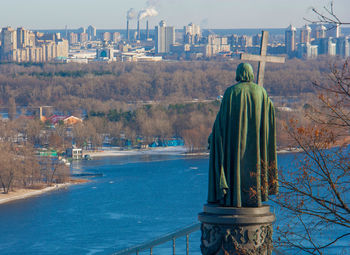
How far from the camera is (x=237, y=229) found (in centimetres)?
374

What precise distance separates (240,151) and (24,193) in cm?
1902

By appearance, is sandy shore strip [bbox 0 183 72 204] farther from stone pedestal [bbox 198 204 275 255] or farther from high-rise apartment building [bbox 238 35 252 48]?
high-rise apartment building [bbox 238 35 252 48]

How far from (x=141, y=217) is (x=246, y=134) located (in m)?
14.0

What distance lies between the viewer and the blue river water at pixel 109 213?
49.5 feet

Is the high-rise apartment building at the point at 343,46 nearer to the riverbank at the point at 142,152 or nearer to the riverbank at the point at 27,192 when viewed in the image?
the riverbank at the point at 142,152

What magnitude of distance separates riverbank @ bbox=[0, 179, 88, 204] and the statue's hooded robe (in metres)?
17.6

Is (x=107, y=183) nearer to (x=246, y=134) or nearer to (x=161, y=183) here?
(x=161, y=183)

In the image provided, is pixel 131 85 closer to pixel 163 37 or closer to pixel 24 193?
pixel 24 193

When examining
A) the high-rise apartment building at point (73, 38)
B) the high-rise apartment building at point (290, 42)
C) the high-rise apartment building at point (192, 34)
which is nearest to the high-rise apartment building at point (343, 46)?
the high-rise apartment building at point (290, 42)

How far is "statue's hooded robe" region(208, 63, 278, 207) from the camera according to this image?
12.5 feet

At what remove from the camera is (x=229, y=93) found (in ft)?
12.6

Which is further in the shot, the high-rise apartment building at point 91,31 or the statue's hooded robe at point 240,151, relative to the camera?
the high-rise apartment building at point 91,31

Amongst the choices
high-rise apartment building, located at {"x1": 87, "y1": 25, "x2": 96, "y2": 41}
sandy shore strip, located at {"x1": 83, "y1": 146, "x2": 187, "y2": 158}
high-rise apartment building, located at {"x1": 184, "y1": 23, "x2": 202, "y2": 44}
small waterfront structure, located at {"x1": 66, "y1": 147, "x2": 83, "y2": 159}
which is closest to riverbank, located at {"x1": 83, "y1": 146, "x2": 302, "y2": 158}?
sandy shore strip, located at {"x1": 83, "y1": 146, "x2": 187, "y2": 158}

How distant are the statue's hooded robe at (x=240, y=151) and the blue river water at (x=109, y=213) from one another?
8.72 m
